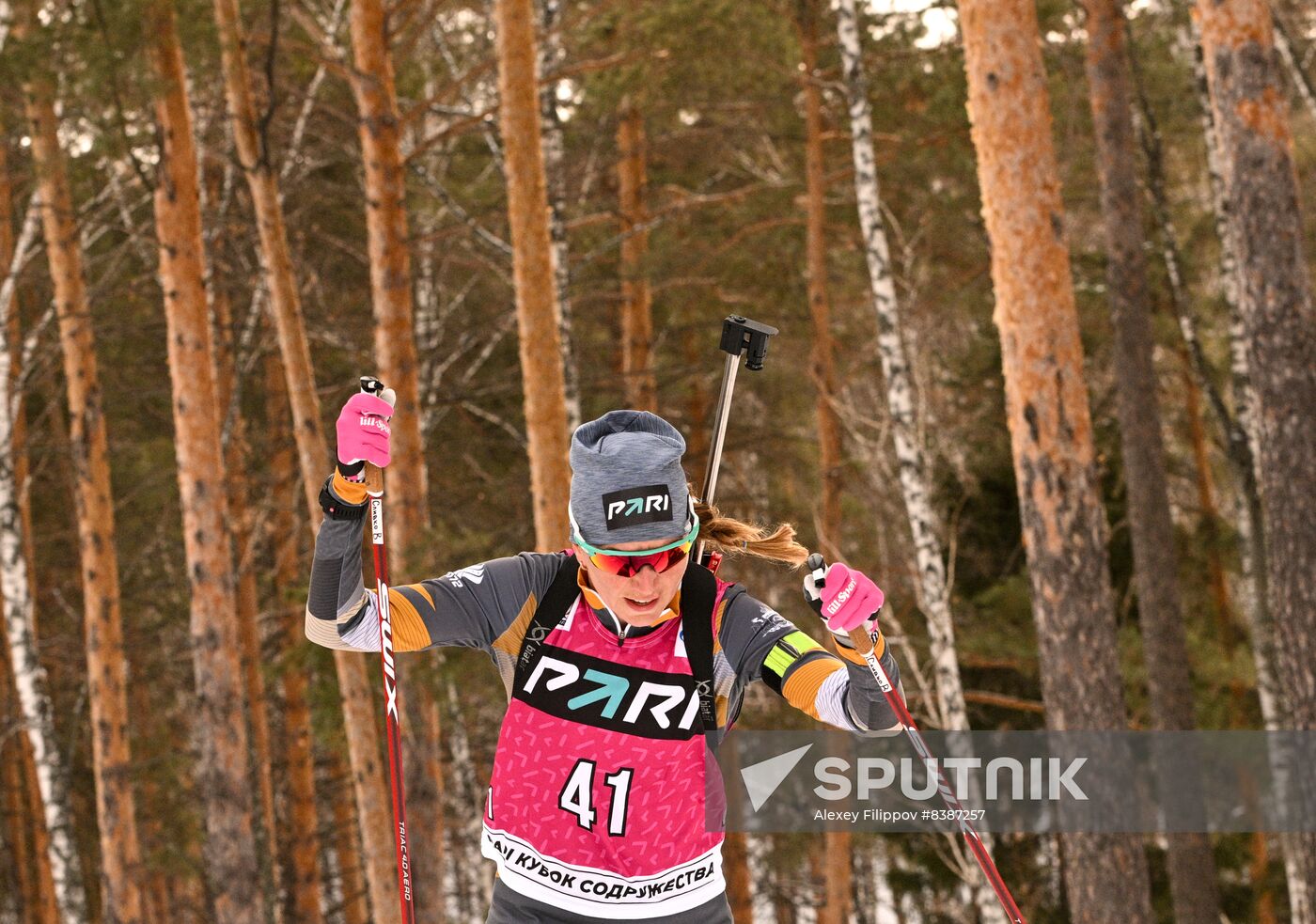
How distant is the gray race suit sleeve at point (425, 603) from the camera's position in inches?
129

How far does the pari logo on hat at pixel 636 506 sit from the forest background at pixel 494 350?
459cm

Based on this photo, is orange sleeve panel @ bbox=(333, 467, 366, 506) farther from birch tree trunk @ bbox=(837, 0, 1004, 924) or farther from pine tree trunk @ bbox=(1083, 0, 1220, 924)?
pine tree trunk @ bbox=(1083, 0, 1220, 924)

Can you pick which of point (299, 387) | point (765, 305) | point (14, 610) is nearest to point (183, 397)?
point (299, 387)

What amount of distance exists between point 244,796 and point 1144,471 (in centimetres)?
831

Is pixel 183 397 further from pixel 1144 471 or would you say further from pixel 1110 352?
pixel 1110 352

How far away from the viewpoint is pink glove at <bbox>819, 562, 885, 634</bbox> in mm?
3146

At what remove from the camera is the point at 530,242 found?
805 centimetres

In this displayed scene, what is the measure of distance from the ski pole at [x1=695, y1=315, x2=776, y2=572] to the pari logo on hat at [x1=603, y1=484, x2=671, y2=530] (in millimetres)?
410

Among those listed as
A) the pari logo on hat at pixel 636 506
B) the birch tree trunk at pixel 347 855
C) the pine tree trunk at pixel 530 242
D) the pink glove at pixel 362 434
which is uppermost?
the pine tree trunk at pixel 530 242

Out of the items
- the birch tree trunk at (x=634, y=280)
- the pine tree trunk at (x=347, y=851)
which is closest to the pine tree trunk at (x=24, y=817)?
the pine tree trunk at (x=347, y=851)

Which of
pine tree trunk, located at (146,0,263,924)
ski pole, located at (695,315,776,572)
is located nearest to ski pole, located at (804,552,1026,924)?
ski pole, located at (695,315,776,572)

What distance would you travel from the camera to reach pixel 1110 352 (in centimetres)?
1648

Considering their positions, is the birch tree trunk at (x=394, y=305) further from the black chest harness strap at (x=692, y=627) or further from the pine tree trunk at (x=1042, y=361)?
the black chest harness strap at (x=692, y=627)

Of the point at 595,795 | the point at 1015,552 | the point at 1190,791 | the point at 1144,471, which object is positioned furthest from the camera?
the point at 1015,552
